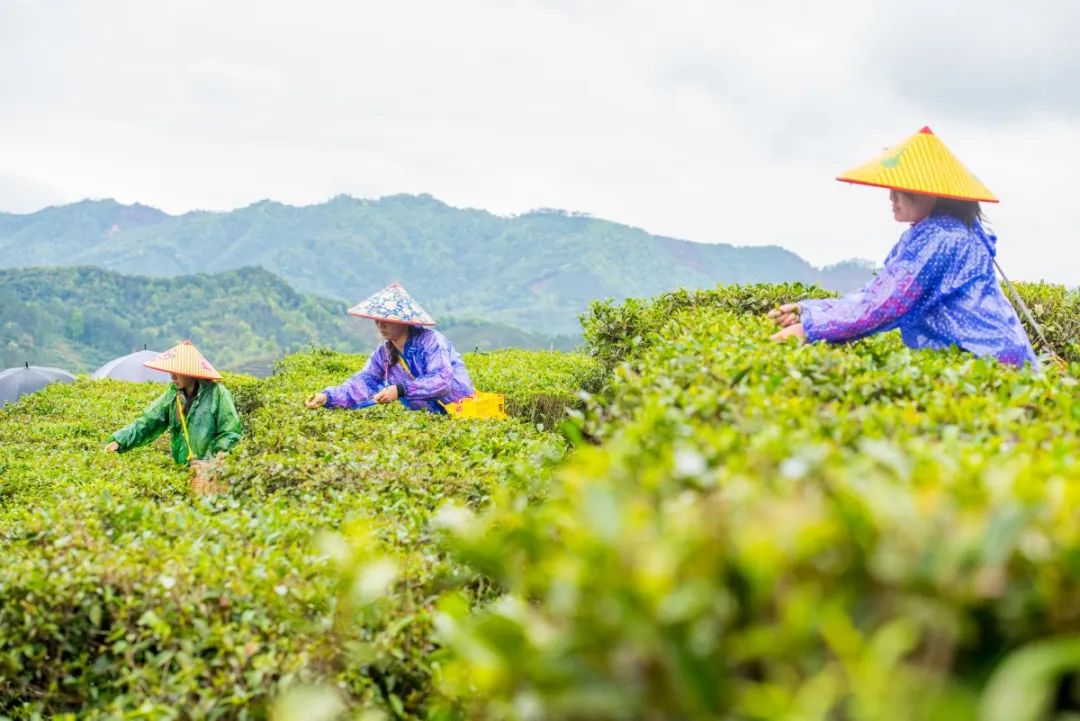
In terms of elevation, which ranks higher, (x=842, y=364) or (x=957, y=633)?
(x=842, y=364)

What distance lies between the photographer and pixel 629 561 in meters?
1.30

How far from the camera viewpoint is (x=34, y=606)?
2.97 meters

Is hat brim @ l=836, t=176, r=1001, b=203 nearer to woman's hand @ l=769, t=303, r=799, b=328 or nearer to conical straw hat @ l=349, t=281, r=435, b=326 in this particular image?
woman's hand @ l=769, t=303, r=799, b=328

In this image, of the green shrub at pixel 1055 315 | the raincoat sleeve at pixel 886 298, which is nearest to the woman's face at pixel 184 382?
the raincoat sleeve at pixel 886 298

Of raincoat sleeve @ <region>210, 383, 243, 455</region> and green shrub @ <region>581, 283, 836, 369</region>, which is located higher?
green shrub @ <region>581, 283, 836, 369</region>

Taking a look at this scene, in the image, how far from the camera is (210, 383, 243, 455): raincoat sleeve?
6467 mm

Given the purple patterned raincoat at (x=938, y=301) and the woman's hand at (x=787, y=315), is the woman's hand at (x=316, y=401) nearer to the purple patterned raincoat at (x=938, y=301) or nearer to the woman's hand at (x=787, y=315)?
the woman's hand at (x=787, y=315)

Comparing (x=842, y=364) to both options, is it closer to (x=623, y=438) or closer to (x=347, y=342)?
(x=623, y=438)

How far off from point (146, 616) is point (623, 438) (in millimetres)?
1525

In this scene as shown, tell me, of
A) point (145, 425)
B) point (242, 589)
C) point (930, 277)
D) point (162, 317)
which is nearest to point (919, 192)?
point (930, 277)

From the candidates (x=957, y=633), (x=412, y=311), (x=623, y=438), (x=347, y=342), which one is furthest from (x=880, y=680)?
(x=347, y=342)

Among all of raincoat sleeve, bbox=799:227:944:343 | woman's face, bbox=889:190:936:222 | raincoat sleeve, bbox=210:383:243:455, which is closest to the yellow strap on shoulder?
raincoat sleeve, bbox=210:383:243:455

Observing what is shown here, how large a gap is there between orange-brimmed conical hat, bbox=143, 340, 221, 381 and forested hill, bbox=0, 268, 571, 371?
8219 centimetres

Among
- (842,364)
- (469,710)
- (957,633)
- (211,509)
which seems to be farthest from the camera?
(211,509)
